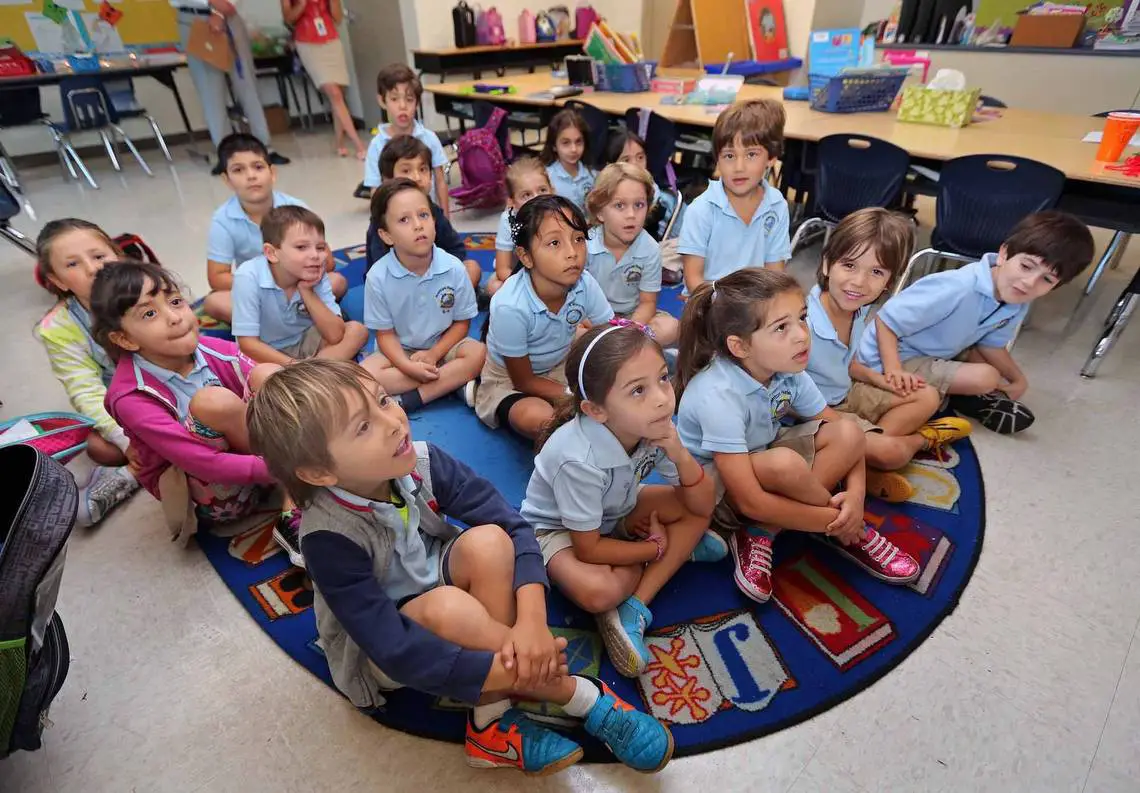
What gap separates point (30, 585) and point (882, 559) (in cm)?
167

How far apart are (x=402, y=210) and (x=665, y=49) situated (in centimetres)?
466

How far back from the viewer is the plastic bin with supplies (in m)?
3.19

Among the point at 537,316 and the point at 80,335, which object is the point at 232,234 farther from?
the point at 537,316

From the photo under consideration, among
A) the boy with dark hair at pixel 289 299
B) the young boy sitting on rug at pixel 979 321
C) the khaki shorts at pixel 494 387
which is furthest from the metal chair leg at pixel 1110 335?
the boy with dark hair at pixel 289 299

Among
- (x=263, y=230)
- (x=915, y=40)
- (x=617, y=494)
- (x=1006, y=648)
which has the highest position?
(x=915, y=40)

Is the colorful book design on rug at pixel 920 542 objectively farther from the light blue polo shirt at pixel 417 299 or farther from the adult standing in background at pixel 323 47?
the adult standing in background at pixel 323 47

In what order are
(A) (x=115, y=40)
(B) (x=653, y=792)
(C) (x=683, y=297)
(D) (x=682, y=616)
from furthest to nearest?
(A) (x=115, y=40), (C) (x=683, y=297), (D) (x=682, y=616), (B) (x=653, y=792)

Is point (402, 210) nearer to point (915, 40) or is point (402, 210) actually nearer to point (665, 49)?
point (665, 49)

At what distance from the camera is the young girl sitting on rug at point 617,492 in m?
1.21

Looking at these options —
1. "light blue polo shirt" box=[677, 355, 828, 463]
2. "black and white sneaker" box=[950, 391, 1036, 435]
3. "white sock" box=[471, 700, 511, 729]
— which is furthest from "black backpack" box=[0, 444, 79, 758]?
"black and white sneaker" box=[950, 391, 1036, 435]

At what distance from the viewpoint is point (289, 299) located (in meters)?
2.17

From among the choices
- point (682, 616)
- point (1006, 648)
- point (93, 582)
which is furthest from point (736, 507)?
point (93, 582)

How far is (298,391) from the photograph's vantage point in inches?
38.2

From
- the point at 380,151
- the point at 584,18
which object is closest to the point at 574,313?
the point at 380,151
